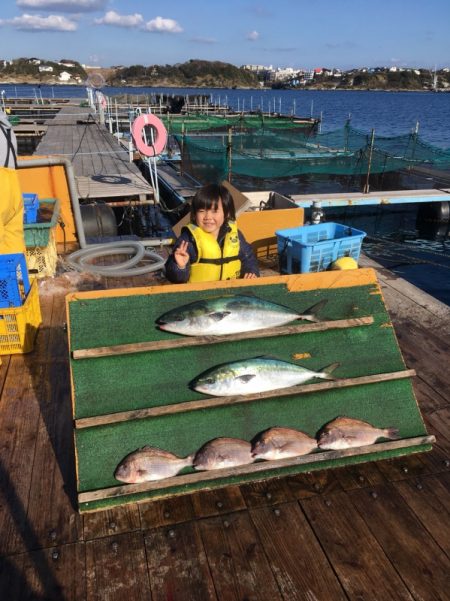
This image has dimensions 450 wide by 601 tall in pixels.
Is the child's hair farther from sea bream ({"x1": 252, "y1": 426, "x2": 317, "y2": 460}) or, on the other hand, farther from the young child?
sea bream ({"x1": 252, "y1": 426, "x2": 317, "y2": 460})

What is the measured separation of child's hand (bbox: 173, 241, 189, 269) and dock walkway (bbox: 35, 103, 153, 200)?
10.4m

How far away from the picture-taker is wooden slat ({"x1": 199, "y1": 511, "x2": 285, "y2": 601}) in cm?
270

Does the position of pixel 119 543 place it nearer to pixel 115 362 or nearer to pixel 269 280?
pixel 115 362

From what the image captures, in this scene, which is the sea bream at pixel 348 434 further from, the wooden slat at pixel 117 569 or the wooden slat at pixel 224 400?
the wooden slat at pixel 117 569

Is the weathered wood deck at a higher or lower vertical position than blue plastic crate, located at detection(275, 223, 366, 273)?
lower

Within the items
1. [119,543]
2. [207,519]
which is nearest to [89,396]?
[119,543]

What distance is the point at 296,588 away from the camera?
272 centimetres

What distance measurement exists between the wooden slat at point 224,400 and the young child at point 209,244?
1429mm

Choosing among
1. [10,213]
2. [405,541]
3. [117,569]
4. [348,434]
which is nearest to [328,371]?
[348,434]

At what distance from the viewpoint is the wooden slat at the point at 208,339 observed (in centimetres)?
351

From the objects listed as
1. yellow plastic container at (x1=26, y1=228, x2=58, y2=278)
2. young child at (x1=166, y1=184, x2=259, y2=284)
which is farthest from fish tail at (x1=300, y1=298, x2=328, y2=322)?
yellow plastic container at (x1=26, y1=228, x2=58, y2=278)

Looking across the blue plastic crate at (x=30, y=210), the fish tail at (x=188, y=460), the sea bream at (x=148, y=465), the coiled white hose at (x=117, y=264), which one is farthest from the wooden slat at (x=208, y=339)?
the blue plastic crate at (x=30, y=210)

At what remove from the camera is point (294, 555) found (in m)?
2.94

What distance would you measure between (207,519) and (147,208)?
48.8 ft
